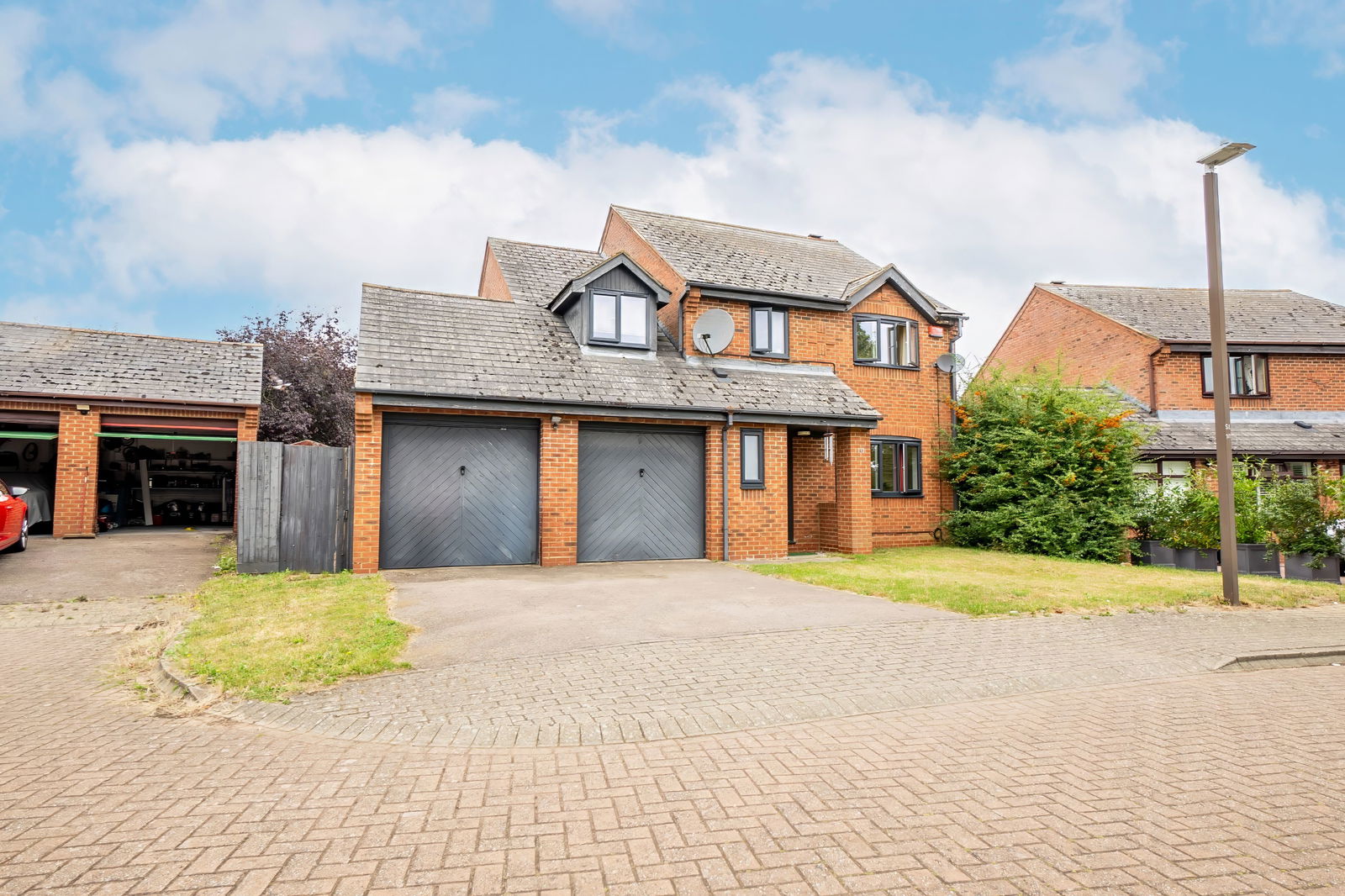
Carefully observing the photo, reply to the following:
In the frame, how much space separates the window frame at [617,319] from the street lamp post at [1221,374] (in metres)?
9.53

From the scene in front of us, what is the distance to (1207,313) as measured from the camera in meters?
23.9

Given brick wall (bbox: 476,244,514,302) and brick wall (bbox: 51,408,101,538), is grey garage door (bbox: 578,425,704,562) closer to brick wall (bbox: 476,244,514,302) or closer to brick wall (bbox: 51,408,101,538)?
brick wall (bbox: 476,244,514,302)

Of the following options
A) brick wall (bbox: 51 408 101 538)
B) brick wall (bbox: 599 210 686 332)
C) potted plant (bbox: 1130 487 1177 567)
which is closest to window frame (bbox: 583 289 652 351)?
brick wall (bbox: 599 210 686 332)

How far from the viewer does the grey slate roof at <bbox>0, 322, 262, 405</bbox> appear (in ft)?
50.8

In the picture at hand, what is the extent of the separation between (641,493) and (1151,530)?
1173 cm

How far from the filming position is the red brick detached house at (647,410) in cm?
1237

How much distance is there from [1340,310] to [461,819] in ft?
104

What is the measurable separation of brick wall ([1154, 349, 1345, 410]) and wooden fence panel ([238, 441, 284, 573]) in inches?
908

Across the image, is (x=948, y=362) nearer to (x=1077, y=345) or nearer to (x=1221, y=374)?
(x=1221, y=374)

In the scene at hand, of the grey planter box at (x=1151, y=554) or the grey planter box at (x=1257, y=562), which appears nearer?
the grey planter box at (x=1257, y=562)

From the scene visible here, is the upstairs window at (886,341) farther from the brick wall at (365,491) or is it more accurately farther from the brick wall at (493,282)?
the brick wall at (365,491)

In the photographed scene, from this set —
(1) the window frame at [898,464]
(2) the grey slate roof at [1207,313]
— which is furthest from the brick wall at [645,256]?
(2) the grey slate roof at [1207,313]

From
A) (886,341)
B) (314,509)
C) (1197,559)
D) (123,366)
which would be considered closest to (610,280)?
(314,509)

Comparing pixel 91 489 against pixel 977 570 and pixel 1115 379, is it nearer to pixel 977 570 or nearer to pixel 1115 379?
pixel 977 570
